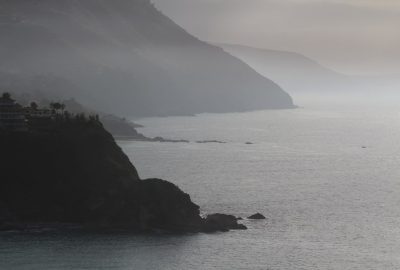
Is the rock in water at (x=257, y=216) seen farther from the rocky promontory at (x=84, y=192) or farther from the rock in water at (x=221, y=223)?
the rocky promontory at (x=84, y=192)

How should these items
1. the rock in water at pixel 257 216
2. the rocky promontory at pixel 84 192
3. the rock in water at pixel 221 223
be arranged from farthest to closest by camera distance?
the rock in water at pixel 257 216 → the rock in water at pixel 221 223 → the rocky promontory at pixel 84 192

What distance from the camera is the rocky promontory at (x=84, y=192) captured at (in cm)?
13062

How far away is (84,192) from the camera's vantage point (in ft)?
434

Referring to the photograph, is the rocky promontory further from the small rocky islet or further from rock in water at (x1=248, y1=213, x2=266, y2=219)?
rock in water at (x1=248, y1=213, x2=266, y2=219)

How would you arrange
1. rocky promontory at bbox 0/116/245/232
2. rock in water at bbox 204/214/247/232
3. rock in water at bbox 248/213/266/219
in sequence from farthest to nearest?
rock in water at bbox 248/213/266/219 → rock in water at bbox 204/214/247/232 → rocky promontory at bbox 0/116/245/232

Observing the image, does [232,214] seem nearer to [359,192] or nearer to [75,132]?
[75,132]

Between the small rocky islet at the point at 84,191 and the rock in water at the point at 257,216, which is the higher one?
the small rocky islet at the point at 84,191

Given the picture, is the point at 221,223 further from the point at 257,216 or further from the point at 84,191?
the point at 84,191

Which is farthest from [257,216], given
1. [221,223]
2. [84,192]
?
[84,192]

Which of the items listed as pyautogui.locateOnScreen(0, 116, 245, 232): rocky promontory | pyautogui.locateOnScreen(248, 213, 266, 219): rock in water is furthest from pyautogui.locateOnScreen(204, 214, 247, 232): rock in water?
pyautogui.locateOnScreen(248, 213, 266, 219): rock in water

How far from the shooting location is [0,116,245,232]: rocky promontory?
130625mm

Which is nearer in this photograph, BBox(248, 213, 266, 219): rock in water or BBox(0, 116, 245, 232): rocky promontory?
BBox(0, 116, 245, 232): rocky promontory

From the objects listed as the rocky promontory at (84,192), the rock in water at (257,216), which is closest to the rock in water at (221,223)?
the rocky promontory at (84,192)

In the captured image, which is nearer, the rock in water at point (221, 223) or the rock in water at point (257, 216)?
the rock in water at point (221, 223)
